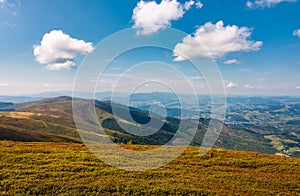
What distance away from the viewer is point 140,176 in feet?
90.9

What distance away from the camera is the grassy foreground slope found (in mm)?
23438

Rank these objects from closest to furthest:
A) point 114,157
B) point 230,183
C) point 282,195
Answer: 1. point 282,195
2. point 230,183
3. point 114,157

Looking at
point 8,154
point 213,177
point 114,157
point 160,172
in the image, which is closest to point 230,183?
point 213,177

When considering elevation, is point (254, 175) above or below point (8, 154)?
below

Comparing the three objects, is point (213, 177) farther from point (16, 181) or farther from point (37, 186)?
point (16, 181)

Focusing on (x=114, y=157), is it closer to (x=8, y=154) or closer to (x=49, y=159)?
(x=49, y=159)

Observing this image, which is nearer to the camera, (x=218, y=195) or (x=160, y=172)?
(x=218, y=195)

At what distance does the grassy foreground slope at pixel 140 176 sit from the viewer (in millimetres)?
23438

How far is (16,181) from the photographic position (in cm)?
2369

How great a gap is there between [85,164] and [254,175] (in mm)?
21490

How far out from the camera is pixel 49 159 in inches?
1240

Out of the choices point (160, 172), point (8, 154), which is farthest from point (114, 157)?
point (8, 154)

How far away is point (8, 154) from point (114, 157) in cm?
1406

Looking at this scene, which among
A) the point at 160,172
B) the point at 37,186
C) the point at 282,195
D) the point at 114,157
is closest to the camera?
the point at 37,186
